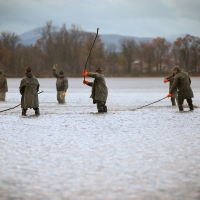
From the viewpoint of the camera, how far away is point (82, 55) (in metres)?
125

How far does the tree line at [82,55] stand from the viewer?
402 feet

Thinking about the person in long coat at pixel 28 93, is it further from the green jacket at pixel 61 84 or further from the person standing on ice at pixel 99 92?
the green jacket at pixel 61 84

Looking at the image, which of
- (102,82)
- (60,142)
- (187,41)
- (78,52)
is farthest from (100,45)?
(60,142)

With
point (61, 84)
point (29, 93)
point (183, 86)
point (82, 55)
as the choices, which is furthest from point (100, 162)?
point (82, 55)

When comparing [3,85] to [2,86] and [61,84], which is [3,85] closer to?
[2,86]

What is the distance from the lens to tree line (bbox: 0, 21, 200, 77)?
122 meters

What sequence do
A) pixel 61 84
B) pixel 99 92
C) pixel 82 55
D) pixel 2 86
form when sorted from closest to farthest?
1. pixel 99 92
2. pixel 61 84
3. pixel 2 86
4. pixel 82 55

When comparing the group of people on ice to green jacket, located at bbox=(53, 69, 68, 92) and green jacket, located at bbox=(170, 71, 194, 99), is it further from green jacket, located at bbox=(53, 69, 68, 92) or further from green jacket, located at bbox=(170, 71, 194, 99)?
green jacket, located at bbox=(53, 69, 68, 92)

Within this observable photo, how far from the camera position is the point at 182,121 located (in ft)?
46.2

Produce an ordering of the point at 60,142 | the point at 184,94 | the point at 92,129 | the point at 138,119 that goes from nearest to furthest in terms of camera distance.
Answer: the point at 60,142, the point at 92,129, the point at 138,119, the point at 184,94

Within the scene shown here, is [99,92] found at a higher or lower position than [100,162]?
higher

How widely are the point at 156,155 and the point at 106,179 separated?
78.5 inches

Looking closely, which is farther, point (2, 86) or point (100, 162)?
point (2, 86)

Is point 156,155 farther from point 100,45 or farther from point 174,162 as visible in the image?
point 100,45
